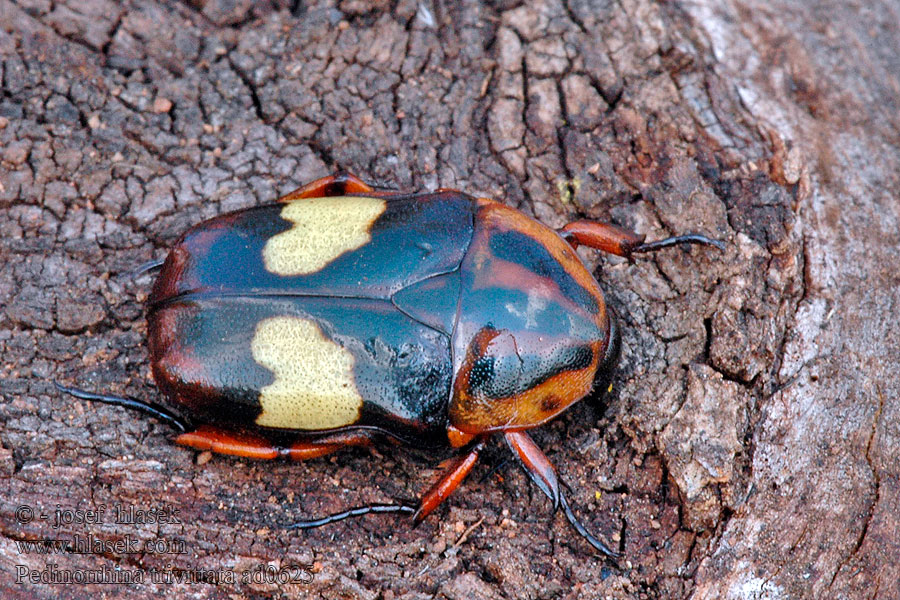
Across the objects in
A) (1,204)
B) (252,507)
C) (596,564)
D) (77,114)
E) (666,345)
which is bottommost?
(596,564)

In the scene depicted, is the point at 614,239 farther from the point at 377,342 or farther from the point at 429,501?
the point at 429,501

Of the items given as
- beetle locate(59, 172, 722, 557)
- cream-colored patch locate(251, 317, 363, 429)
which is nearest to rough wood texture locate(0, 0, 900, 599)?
beetle locate(59, 172, 722, 557)

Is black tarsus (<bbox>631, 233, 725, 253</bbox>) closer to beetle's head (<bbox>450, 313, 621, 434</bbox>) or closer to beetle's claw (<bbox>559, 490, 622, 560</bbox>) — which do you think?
beetle's head (<bbox>450, 313, 621, 434</bbox>)

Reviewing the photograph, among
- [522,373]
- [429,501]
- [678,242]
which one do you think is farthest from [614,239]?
[429,501]

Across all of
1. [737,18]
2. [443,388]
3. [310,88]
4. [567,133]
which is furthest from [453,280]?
[737,18]

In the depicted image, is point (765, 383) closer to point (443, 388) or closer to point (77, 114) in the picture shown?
point (443, 388)

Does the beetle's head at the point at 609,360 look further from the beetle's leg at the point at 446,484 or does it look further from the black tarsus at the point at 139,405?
the black tarsus at the point at 139,405
